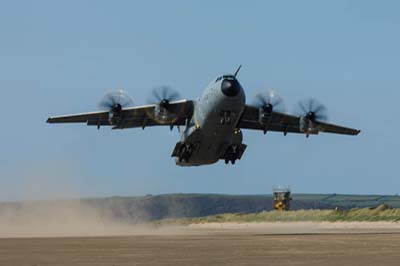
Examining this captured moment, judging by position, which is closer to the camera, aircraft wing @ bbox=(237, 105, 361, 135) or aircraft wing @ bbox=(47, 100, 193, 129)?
aircraft wing @ bbox=(47, 100, 193, 129)

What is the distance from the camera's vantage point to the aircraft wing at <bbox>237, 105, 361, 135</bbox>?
177ft

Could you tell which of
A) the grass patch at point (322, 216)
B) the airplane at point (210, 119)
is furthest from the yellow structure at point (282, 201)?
the airplane at point (210, 119)

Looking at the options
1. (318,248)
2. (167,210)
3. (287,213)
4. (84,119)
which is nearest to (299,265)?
(318,248)

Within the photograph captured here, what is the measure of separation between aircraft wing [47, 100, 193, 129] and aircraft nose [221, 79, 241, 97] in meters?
6.80

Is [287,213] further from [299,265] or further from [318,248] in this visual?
[299,265]

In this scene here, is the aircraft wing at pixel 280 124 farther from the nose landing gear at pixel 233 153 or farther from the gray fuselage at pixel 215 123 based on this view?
the gray fuselage at pixel 215 123

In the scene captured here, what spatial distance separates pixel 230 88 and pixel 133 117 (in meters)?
11.3

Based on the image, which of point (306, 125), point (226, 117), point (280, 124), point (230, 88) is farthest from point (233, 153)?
point (230, 88)

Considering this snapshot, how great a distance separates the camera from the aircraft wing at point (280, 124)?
5388cm

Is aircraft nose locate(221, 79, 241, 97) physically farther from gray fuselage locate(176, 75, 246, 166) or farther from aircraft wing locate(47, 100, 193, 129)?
aircraft wing locate(47, 100, 193, 129)

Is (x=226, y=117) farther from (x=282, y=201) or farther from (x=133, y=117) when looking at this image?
(x=282, y=201)

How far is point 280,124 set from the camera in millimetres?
56250

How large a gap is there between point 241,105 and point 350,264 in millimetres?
26520

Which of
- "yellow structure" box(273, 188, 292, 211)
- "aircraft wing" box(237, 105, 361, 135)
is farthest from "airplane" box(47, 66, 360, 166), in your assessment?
"yellow structure" box(273, 188, 292, 211)
